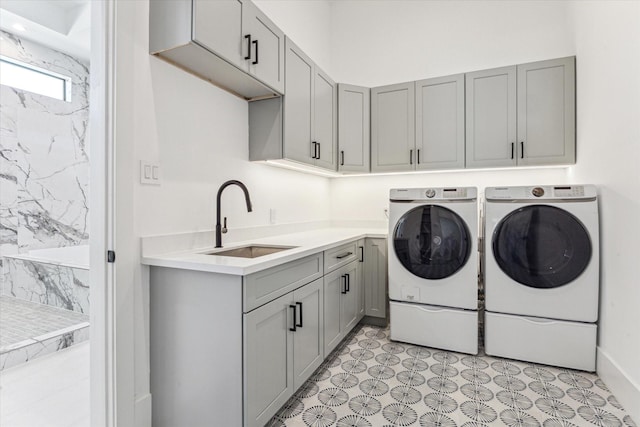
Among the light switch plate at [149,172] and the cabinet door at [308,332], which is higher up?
the light switch plate at [149,172]

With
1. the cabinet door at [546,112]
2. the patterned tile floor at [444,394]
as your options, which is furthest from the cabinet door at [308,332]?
the cabinet door at [546,112]

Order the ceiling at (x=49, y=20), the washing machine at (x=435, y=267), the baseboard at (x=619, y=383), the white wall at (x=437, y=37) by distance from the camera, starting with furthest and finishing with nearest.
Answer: the ceiling at (x=49, y=20)
the white wall at (x=437, y=37)
the washing machine at (x=435, y=267)
the baseboard at (x=619, y=383)

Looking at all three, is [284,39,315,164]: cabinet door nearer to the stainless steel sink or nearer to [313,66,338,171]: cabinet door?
[313,66,338,171]: cabinet door

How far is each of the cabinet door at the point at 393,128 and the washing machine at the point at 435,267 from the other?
73cm

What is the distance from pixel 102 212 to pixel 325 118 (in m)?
1.96

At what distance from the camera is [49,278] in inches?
128

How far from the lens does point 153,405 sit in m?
1.56

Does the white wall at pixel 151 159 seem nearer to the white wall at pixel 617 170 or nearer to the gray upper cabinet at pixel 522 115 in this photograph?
the gray upper cabinet at pixel 522 115

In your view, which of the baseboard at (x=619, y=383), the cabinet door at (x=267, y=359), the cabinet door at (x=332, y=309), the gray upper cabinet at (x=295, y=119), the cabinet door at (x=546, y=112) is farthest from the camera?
the cabinet door at (x=546, y=112)

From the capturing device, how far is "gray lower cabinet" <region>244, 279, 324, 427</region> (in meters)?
1.35

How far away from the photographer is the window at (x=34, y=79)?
360 centimetres

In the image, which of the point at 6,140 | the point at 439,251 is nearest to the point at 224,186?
the point at 439,251

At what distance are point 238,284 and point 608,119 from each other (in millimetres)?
2339

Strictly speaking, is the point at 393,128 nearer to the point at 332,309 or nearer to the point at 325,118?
the point at 325,118
